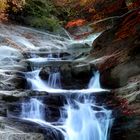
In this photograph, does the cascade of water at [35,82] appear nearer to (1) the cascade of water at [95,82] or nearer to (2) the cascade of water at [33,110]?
(1) the cascade of water at [95,82]

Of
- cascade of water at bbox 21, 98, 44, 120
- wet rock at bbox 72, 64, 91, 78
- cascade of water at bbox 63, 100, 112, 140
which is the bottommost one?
cascade of water at bbox 63, 100, 112, 140

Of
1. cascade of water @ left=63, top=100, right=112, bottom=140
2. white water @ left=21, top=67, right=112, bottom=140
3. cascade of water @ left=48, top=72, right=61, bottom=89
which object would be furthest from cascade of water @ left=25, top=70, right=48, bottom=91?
cascade of water @ left=63, top=100, right=112, bottom=140

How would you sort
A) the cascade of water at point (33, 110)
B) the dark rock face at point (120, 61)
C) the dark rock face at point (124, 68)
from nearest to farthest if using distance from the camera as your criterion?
the dark rock face at point (124, 68) < the cascade of water at point (33, 110) < the dark rock face at point (120, 61)

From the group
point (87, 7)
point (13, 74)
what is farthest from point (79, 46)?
point (13, 74)

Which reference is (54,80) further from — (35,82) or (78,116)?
(78,116)

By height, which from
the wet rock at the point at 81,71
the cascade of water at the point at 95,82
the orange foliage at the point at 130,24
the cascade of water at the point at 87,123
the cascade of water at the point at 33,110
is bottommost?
the cascade of water at the point at 87,123

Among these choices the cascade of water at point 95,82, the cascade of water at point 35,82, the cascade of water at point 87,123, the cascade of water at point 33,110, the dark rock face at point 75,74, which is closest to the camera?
the cascade of water at point 87,123

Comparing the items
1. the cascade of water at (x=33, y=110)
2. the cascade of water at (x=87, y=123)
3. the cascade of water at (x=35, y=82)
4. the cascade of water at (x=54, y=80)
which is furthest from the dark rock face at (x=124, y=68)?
the cascade of water at (x=33, y=110)

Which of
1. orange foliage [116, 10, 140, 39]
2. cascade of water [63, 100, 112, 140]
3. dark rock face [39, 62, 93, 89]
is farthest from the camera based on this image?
dark rock face [39, 62, 93, 89]

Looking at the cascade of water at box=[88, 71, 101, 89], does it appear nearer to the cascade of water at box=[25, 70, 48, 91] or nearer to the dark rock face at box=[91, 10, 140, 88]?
the dark rock face at box=[91, 10, 140, 88]

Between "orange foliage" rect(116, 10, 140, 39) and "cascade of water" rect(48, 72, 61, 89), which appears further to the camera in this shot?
"cascade of water" rect(48, 72, 61, 89)

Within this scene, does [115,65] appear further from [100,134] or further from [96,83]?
[100,134]

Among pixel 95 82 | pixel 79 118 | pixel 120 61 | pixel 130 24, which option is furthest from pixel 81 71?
pixel 79 118

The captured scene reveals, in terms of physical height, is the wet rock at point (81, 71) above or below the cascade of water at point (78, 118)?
above
